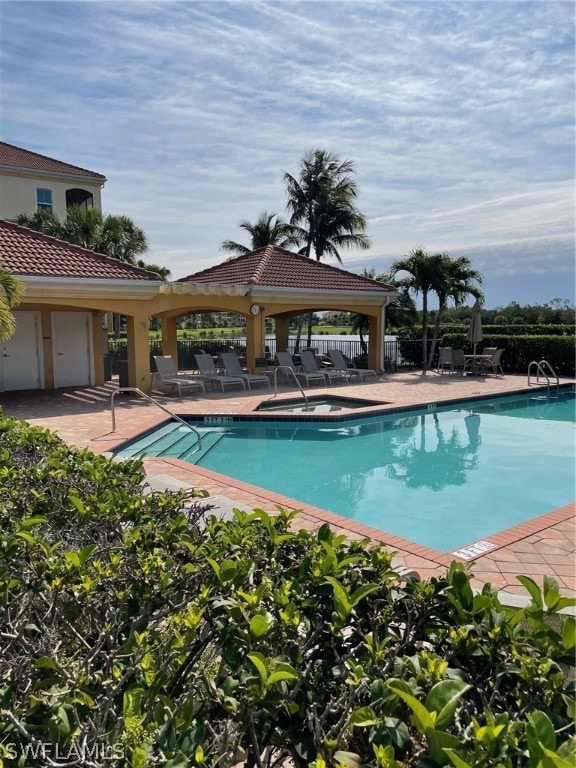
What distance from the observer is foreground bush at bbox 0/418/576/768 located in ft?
6.38

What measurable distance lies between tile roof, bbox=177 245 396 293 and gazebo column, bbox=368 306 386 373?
137 cm

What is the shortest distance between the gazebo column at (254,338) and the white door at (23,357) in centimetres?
782

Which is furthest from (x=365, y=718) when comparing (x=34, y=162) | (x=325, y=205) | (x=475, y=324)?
(x=34, y=162)

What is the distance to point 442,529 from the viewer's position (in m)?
8.42

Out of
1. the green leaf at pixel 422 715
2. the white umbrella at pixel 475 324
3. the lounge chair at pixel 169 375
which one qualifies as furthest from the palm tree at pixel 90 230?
the green leaf at pixel 422 715

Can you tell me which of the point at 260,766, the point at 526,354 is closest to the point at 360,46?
the point at 260,766

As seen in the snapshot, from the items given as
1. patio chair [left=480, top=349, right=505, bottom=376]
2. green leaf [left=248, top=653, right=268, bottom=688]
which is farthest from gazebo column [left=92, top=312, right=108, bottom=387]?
green leaf [left=248, top=653, right=268, bottom=688]

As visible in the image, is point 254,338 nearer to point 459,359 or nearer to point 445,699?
point 459,359

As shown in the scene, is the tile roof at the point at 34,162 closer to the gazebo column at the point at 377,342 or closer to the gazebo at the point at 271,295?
the gazebo at the point at 271,295

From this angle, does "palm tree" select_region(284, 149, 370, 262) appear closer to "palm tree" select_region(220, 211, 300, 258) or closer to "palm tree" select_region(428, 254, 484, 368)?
"palm tree" select_region(220, 211, 300, 258)

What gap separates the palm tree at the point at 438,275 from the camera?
2581 cm

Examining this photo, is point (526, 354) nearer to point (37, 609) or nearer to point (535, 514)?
point (535, 514)

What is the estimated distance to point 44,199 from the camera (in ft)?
117

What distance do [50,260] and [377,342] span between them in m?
15.0
